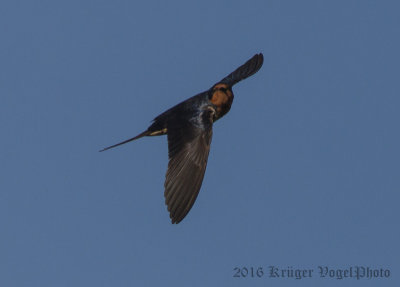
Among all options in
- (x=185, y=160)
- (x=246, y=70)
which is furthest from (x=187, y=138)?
(x=246, y=70)

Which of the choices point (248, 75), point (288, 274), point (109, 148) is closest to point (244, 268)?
point (288, 274)

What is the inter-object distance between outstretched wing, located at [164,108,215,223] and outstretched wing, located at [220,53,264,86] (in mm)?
1896

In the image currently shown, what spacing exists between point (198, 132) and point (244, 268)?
1.70 m

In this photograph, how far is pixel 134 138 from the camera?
35.1 feet

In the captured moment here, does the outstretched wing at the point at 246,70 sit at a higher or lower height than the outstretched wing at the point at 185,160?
higher

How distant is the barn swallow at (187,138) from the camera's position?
9.44 meters

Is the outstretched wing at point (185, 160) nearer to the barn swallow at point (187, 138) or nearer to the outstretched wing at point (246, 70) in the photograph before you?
the barn swallow at point (187, 138)

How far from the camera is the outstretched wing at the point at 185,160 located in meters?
9.38

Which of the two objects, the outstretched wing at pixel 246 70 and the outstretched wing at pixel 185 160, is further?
the outstretched wing at pixel 246 70

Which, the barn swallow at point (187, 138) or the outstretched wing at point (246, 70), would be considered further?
the outstretched wing at point (246, 70)

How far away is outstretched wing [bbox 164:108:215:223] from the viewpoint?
9.38 meters

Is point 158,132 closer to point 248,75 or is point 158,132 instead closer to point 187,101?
point 187,101

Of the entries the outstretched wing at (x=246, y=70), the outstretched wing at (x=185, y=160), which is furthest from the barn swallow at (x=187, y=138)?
the outstretched wing at (x=246, y=70)

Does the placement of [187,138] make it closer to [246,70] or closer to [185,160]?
[185,160]
